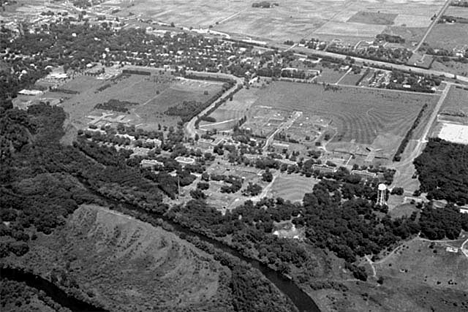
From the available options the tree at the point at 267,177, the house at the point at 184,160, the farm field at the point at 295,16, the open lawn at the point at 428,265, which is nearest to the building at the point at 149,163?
the house at the point at 184,160

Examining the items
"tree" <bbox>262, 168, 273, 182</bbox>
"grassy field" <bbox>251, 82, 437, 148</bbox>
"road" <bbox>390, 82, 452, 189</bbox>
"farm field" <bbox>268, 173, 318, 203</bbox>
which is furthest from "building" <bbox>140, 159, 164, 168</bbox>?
"road" <bbox>390, 82, 452, 189</bbox>

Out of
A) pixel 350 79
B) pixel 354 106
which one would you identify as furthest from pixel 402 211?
pixel 350 79

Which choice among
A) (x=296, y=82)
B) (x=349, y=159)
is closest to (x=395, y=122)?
(x=349, y=159)

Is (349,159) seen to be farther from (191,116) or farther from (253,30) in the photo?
(253,30)

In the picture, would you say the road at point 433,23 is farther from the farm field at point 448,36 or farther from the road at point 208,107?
the road at point 208,107

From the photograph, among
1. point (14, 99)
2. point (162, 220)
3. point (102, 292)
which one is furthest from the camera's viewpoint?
point (14, 99)

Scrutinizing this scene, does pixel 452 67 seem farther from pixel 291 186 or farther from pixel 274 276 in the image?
pixel 274 276
